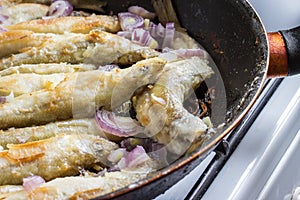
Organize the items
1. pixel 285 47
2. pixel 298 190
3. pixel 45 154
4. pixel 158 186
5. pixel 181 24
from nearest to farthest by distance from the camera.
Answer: pixel 158 186
pixel 45 154
pixel 285 47
pixel 298 190
pixel 181 24

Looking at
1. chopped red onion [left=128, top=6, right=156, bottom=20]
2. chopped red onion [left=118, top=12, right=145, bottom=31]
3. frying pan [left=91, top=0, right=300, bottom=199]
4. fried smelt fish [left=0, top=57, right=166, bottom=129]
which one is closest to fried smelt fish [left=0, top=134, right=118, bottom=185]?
fried smelt fish [left=0, top=57, right=166, bottom=129]

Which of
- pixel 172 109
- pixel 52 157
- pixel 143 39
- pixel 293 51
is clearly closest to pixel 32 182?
pixel 52 157

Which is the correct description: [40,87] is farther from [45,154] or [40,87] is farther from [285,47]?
[285,47]

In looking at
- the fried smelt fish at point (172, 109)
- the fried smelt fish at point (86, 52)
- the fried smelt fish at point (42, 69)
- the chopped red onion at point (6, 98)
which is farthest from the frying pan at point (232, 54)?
the chopped red onion at point (6, 98)

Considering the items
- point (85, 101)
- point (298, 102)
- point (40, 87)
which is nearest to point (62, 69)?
point (40, 87)

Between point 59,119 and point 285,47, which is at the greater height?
point 285,47

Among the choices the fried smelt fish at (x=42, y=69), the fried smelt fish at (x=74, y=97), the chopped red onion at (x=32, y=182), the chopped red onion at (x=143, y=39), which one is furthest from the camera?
the chopped red onion at (x=143, y=39)

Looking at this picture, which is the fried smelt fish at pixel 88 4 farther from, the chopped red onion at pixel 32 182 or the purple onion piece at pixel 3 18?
the chopped red onion at pixel 32 182
